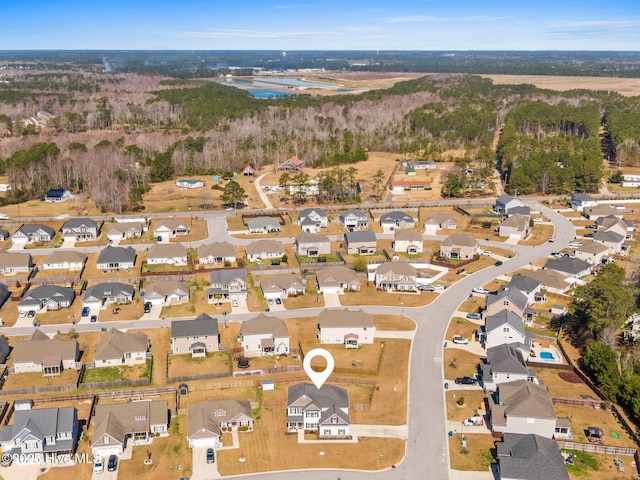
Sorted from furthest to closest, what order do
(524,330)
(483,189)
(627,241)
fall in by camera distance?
(483,189), (627,241), (524,330)

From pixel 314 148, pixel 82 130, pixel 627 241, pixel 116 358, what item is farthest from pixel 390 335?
pixel 82 130

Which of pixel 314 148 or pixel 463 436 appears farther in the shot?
pixel 314 148

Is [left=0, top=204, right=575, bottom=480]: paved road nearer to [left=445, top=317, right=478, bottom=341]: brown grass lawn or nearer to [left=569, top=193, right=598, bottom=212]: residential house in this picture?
[left=445, top=317, right=478, bottom=341]: brown grass lawn

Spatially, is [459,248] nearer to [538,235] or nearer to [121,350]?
[538,235]

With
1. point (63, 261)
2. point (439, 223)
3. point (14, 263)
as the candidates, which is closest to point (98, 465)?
point (63, 261)

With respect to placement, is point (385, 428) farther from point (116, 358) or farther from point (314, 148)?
point (314, 148)

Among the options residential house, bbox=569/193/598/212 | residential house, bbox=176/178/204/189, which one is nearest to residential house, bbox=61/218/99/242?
residential house, bbox=176/178/204/189
